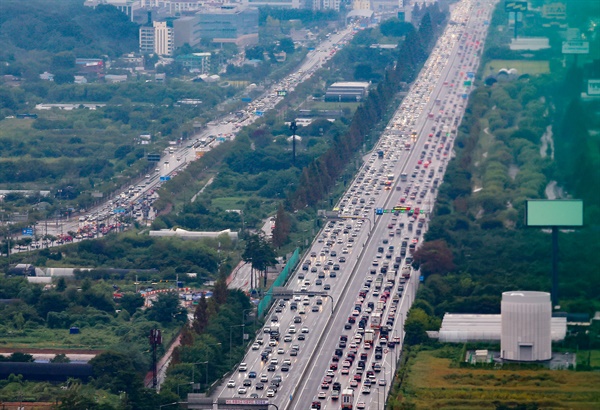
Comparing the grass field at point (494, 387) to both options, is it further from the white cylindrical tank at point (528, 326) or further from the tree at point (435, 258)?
the tree at point (435, 258)

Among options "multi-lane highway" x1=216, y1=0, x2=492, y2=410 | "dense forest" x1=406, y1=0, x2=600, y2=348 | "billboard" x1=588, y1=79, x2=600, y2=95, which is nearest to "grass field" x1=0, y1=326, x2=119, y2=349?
"multi-lane highway" x1=216, y1=0, x2=492, y2=410

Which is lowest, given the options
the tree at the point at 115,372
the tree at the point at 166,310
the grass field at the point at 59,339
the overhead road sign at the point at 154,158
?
the overhead road sign at the point at 154,158

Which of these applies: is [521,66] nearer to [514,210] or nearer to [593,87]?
[514,210]

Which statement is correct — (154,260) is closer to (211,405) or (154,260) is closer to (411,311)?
(411,311)

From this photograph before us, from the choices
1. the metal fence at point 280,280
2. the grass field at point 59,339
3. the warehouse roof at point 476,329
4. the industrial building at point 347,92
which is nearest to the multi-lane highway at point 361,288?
the metal fence at point 280,280

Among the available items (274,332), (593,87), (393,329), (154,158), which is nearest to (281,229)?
(274,332)

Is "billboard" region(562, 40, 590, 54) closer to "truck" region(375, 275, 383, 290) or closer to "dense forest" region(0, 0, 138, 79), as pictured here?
"truck" region(375, 275, 383, 290)

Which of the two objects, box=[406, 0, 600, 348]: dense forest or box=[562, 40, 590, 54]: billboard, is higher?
box=[562, 40, 590, 54]: billboard
